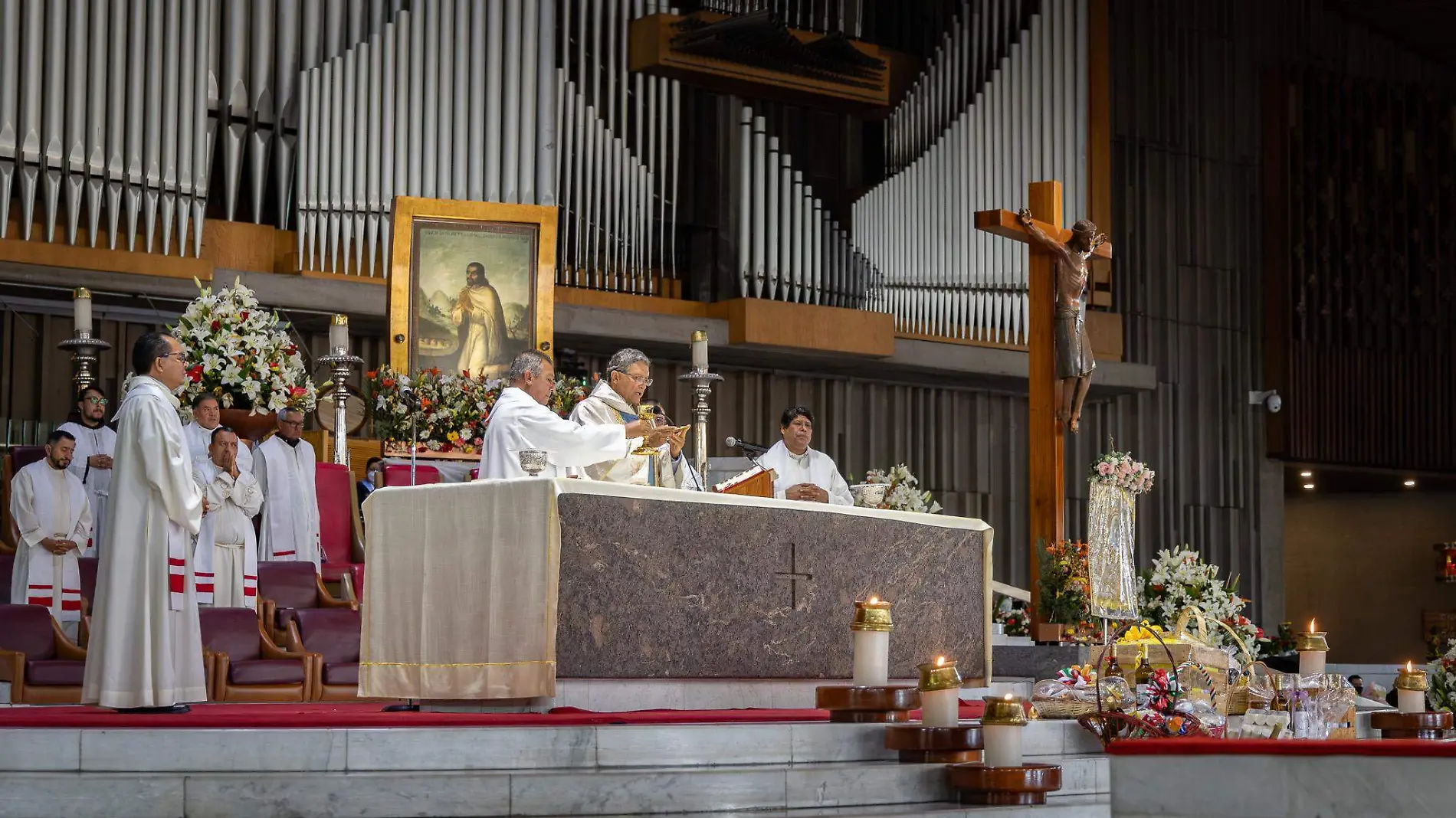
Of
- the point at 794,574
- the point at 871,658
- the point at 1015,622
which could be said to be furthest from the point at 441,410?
the point at 871,658

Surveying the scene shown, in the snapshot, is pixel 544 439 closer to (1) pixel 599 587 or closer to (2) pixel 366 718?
(1) pixel 599 587

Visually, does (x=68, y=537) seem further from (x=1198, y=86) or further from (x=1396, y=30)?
(x=1396, y=30)

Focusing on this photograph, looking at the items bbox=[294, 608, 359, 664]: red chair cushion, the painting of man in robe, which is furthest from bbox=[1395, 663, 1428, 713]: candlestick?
the painting of man in robe

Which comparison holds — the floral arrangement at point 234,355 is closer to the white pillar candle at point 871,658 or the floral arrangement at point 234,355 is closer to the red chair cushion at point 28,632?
the red chair cushion at point 28,632

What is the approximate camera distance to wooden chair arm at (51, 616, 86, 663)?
7.56 metres

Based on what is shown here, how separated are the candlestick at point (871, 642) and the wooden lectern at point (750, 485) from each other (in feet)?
4.04

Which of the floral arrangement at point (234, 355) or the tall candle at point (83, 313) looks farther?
the tall candle at point (83, 313)

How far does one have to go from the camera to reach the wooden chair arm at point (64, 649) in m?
7.56

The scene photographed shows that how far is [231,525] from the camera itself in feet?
28.6

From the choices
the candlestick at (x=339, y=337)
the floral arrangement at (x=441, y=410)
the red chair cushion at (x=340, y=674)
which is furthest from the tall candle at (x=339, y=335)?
the red chair cushion at (x=340, y=674)

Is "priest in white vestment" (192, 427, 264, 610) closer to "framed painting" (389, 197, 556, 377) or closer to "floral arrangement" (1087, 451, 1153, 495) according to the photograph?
"framed painting" (389, 197, 556, 377)

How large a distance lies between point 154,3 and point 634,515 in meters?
7.37

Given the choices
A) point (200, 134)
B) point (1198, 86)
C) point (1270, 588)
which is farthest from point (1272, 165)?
point (200, 134)

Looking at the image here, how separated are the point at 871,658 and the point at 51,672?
3485 millimetres
